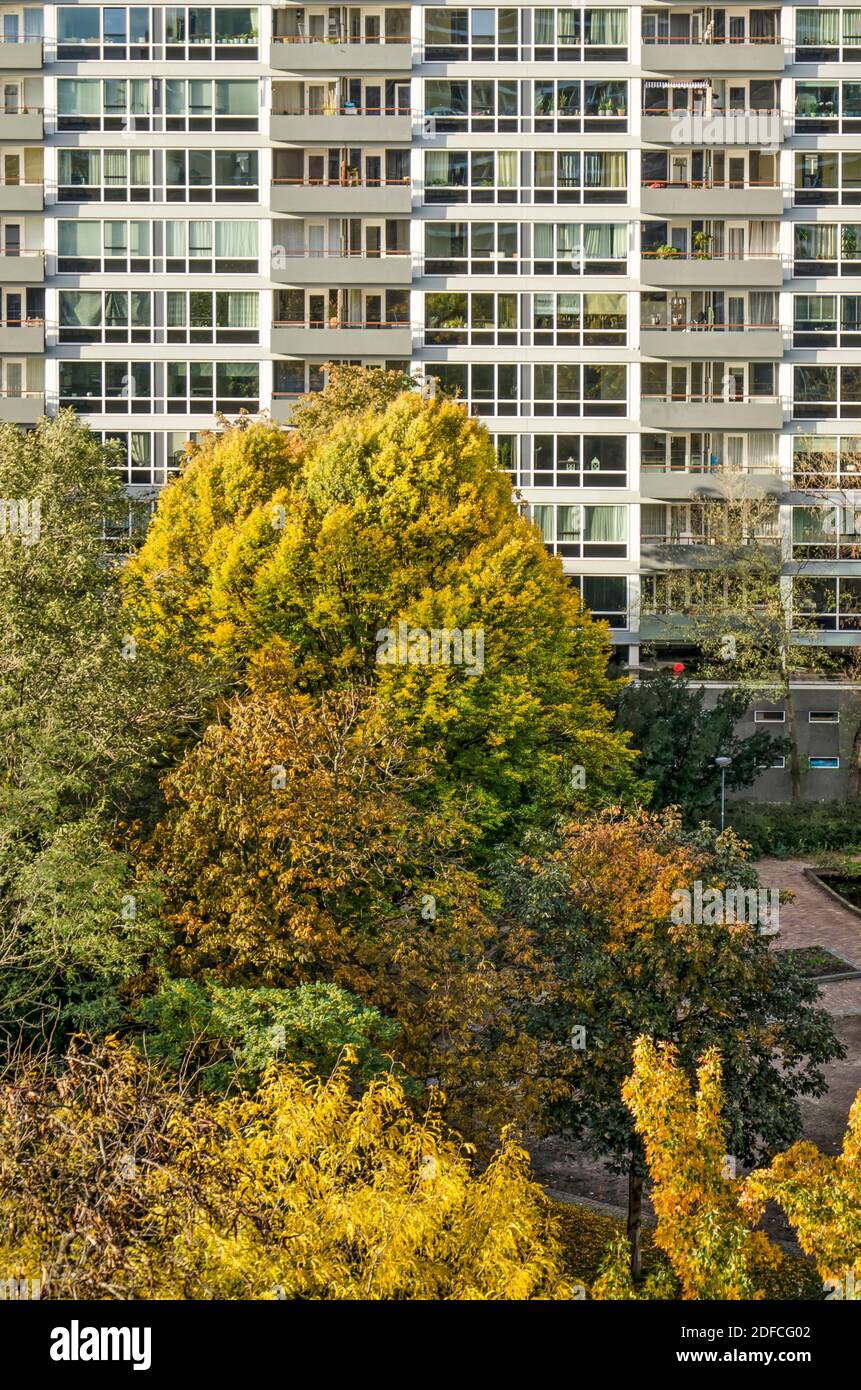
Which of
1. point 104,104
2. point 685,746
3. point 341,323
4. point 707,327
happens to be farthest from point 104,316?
point 685,746

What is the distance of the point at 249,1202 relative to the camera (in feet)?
56.1

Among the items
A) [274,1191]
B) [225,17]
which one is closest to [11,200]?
[225,17]

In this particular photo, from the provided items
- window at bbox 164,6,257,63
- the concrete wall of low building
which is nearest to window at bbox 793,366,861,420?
the concrete wall of low building

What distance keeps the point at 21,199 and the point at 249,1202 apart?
166 feet

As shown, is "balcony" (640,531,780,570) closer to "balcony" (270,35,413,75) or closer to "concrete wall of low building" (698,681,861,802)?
"concrete wall of low building" (698,681,861,802)

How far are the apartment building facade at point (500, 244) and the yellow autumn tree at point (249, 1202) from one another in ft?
143

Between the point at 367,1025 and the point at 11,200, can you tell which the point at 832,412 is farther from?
the point at 367,1025

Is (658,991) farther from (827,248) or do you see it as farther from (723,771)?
(827,248)

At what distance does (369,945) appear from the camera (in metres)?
26.9

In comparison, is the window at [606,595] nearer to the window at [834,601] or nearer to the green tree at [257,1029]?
the window at [834,601]

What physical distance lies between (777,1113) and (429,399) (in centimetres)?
2409

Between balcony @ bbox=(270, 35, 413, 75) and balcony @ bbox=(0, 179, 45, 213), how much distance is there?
9.52 meters

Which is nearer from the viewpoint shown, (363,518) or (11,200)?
(363,518)

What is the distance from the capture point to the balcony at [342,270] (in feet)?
201
